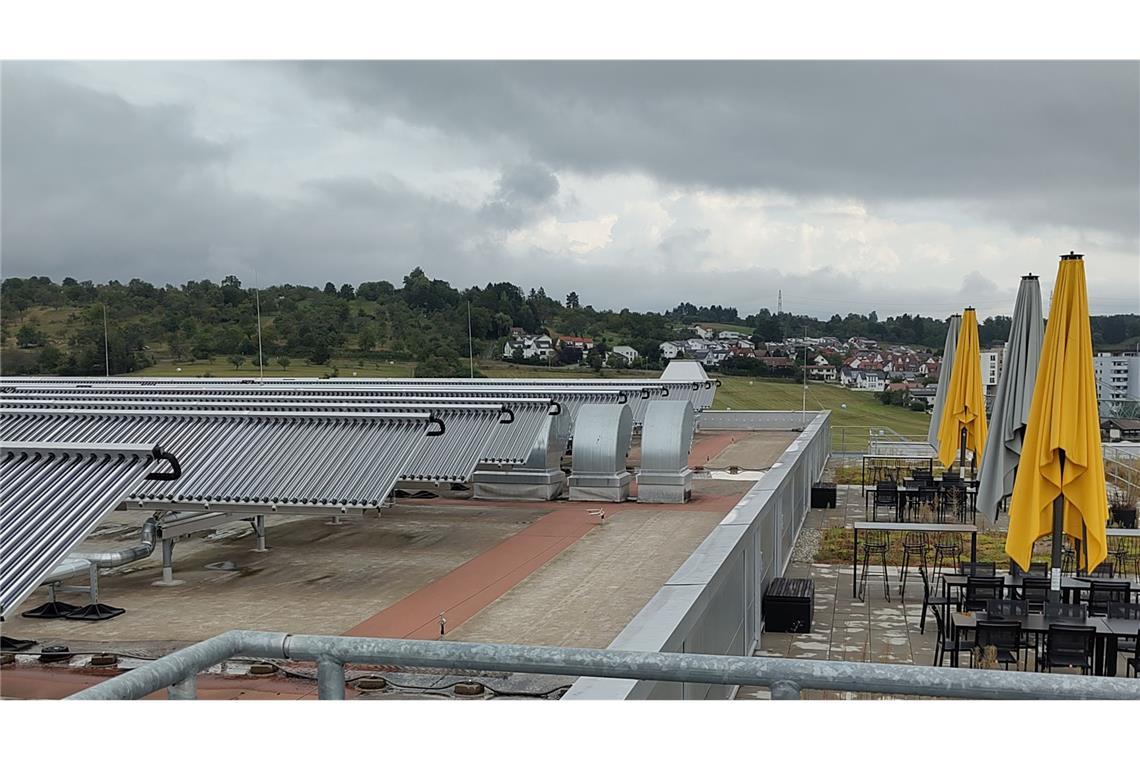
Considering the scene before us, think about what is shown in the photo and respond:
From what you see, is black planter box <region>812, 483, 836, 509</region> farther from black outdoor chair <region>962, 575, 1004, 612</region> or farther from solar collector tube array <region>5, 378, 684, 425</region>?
black outdoor chair <region>962, 575, 1004, 612</region>

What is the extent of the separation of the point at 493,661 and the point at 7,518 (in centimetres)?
742

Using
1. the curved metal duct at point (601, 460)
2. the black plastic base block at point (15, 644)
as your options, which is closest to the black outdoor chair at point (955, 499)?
the curved metal duct at point (601, 460)

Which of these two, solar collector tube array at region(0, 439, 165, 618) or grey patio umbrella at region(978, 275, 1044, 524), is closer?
solar collector tube array at region(0, 439, 165, 618)

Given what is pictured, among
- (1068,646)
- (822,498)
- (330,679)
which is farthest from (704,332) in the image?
(330,679)

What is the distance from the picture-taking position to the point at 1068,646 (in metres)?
9.07

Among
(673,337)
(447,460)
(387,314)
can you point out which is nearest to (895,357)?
(673,337)

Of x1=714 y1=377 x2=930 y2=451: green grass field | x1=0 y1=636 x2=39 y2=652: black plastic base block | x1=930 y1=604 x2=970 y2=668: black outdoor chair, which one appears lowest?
x1=714 y1=377 x2=930 y2=451: green grass field

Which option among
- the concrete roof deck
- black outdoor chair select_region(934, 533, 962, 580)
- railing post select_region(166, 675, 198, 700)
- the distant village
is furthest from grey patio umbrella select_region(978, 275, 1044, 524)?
the distant village

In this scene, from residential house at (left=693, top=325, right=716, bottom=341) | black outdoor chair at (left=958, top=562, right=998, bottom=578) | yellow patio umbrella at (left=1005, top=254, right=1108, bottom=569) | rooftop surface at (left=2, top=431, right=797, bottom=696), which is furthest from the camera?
residential house at (left=693, top=325, right=716, bottom=341)

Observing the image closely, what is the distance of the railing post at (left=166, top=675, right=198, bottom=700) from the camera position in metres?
2.33

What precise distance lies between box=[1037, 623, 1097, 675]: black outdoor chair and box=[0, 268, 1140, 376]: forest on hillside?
40.1m

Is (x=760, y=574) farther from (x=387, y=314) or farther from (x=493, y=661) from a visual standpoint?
(x=387, y=314)

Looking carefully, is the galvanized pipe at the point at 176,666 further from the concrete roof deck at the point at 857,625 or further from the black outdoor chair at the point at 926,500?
the black outdoor chair at the point at 926,500

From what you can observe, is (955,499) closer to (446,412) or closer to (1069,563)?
(1069,563)
